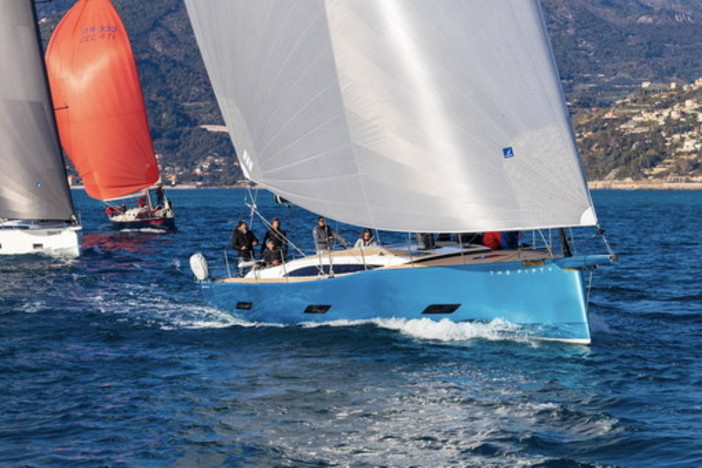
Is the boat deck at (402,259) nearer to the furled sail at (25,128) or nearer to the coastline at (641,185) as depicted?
the furled sail at (25,128)

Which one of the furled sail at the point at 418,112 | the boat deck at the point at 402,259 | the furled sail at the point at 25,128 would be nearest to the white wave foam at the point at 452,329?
the boat deck at the point at 402,259

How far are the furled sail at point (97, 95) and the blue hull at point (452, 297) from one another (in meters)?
30.9

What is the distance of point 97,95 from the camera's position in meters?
46.7

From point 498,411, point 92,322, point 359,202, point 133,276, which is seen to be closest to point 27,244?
point 133,276

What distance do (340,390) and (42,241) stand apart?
72.0 feet

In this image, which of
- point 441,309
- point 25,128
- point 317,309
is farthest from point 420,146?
point 25,128

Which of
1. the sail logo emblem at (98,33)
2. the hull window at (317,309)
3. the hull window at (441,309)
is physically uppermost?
the sail logo emblem at (98,33)

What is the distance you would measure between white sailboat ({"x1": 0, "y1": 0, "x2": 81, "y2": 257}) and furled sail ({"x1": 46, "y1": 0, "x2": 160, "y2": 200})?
43.2ft

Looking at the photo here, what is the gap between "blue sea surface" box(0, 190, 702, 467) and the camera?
10758mm

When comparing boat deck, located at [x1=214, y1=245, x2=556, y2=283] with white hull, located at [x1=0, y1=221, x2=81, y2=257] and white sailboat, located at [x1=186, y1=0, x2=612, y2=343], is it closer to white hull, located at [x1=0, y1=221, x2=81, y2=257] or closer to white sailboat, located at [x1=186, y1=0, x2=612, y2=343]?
white sailboat, located at [x1=186, y1=0, x2=612, y2=343]

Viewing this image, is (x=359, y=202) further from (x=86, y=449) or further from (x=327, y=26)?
(x=86, y=449)

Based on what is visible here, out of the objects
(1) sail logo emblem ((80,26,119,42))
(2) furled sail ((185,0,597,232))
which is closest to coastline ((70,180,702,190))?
(1) sail logo emblem ((80,26,119,42))

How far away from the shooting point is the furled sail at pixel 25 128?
32.6 metres

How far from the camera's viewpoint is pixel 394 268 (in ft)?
53.7
